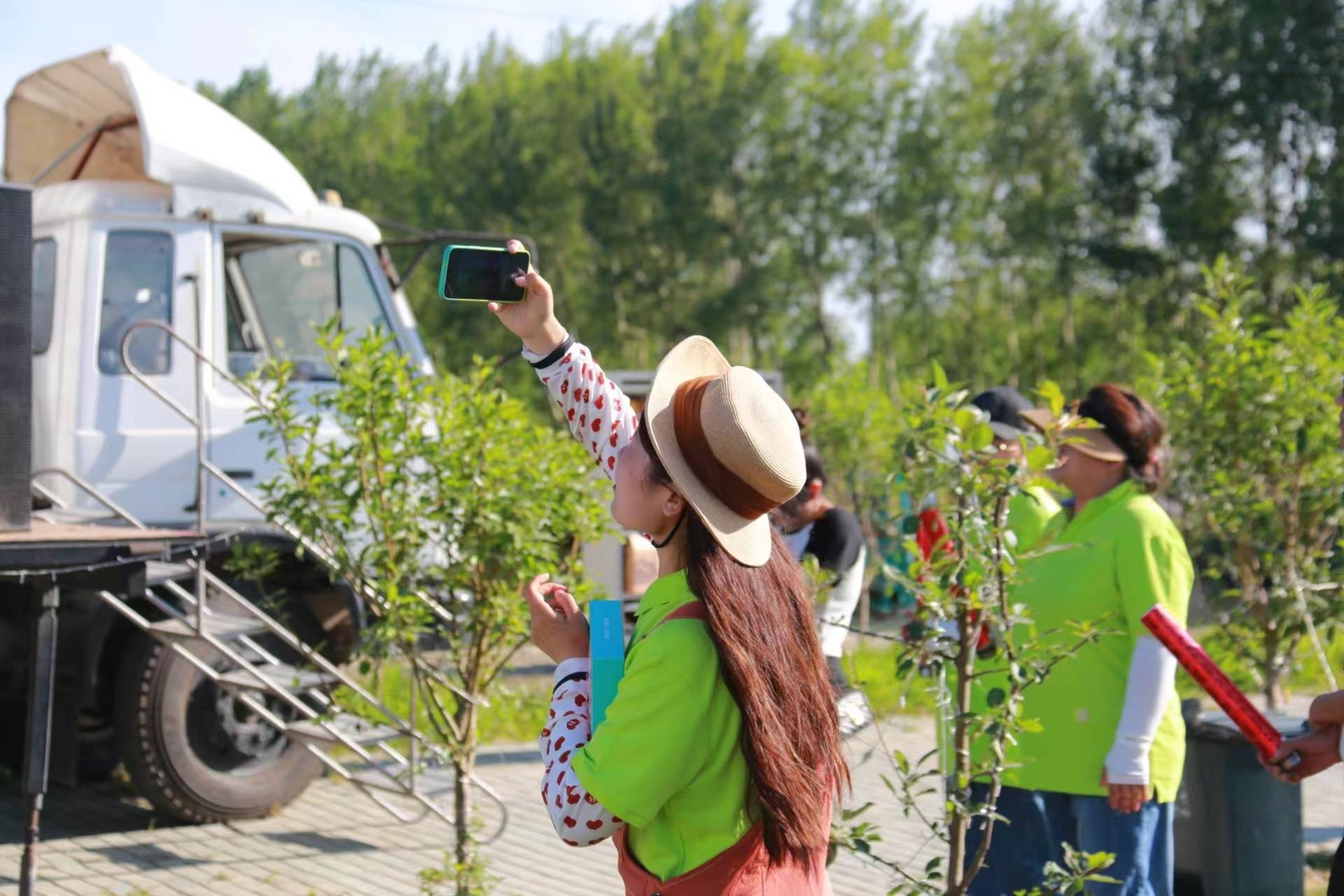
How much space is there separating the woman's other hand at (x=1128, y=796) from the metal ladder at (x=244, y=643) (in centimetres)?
247

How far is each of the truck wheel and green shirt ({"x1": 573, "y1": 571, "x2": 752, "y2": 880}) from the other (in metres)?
4.62

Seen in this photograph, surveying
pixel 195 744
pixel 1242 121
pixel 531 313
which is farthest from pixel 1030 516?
pixel 1242 121

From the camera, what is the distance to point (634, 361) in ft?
140

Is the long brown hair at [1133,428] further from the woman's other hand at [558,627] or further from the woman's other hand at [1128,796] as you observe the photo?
the woman's other hand at [558,627]

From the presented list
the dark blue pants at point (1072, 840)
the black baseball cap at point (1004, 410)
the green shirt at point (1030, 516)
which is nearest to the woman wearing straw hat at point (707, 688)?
the dark blue pants at point (1072, 840)

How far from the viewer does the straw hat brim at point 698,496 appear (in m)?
2.13

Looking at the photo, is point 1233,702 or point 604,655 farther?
point 1233,702

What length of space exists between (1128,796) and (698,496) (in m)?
2.05

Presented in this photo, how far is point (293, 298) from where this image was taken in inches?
280

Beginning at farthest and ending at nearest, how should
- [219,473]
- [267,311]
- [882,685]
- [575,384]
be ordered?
[882,685]
[267,311]
[219,473]
[575,384]

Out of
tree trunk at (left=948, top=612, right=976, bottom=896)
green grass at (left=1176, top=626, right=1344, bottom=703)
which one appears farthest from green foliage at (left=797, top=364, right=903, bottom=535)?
tree trunk at (left=948, top=612, right=976, bottom=896)

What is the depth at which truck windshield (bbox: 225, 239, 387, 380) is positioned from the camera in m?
6.94

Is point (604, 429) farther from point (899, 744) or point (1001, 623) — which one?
point (899, 744)

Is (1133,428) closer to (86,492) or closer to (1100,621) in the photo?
(1100,621)
